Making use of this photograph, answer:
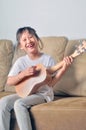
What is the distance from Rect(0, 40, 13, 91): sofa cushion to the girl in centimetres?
39

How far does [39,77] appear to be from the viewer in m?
2.05

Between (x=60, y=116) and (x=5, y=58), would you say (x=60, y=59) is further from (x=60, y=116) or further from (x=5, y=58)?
(x=60, y=116)

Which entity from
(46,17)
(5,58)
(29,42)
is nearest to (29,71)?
(29,42)

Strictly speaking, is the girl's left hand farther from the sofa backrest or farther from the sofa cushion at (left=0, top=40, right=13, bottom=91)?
the sofa cushion at (left=0, top=40, right=13, bottom=91)

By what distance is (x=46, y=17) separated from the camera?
2715mm

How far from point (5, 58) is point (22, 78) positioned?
632 millimetres

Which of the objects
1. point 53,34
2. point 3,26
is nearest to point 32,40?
point 53,34

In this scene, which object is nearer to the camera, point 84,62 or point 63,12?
point 84,62

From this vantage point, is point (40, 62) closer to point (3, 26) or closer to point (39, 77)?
point (39, 77)

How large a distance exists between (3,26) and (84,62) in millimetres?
1026

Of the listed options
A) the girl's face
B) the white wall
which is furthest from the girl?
the white wall

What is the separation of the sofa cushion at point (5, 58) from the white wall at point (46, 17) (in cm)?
20

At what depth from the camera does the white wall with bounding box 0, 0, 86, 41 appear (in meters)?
2.56

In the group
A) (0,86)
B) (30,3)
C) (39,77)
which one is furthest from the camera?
(30,3)
